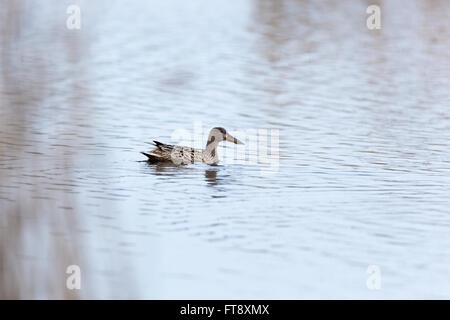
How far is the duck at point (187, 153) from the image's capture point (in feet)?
27.4

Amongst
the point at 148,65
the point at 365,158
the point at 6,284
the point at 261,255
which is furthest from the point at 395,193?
the point at 148,65

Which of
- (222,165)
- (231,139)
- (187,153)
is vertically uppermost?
(231,139)

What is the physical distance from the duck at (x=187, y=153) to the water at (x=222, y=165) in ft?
0.44

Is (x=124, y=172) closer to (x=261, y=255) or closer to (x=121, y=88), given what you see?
(x=261, y=255)

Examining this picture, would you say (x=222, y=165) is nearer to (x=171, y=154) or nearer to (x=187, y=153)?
(x=187, y=153)

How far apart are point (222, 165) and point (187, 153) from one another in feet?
1.25

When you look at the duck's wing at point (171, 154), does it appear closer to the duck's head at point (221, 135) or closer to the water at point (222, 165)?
the water at point (222, 165)

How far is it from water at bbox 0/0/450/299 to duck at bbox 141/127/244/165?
5.3 inches

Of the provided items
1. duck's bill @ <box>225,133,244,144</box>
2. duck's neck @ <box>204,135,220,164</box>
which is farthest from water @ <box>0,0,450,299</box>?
duck's bill @ <box>225,133,244,144</box>

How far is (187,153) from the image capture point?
27.9 feet

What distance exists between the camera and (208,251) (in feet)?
18.6

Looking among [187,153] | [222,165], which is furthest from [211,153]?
[187,153]

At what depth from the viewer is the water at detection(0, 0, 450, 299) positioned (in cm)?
526

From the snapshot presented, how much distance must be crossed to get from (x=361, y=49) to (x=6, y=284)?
1099cm
